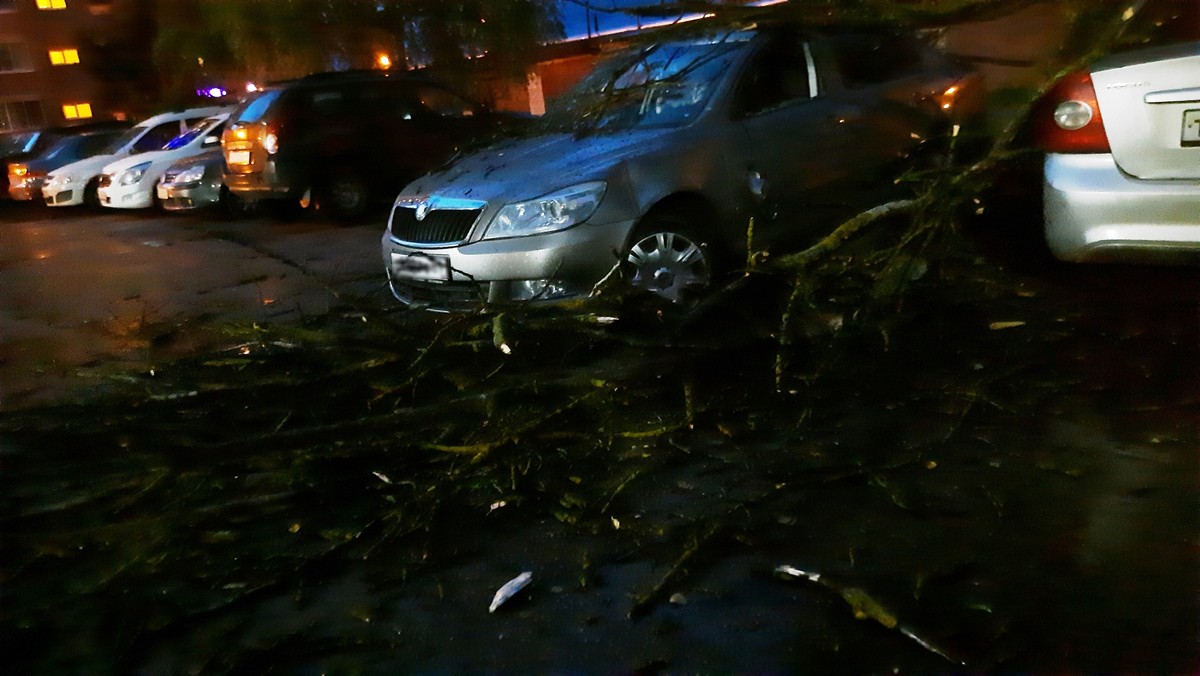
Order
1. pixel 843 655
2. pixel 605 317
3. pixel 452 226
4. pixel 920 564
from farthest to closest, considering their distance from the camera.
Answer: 1. pixel 452 226
2. pixel 605 317
3. pixel 920 564
4. pixel 843 655

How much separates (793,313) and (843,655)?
2.07 meters

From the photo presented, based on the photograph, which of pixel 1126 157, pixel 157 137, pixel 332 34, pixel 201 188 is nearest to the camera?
pixel 1126 157

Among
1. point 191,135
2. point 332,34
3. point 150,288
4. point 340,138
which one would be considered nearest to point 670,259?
point 150,288

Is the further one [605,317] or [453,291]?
[453,291]

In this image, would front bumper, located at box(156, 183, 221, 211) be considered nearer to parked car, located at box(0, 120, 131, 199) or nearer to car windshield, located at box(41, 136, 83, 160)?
car windshield, located at box(41, 136, 83, 160)

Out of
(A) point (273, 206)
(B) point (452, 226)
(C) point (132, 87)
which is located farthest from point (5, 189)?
(B) point (452, 226)

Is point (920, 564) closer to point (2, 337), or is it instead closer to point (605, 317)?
point (605, 317)

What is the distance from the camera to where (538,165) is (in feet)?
16.0

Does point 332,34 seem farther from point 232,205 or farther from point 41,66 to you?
point 41,66

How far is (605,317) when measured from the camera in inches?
162

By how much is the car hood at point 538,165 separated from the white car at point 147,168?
1029cm

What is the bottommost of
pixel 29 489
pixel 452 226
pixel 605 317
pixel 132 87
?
pixel 29 489

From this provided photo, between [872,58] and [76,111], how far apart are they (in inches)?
2037

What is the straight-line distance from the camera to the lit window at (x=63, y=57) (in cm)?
4666
